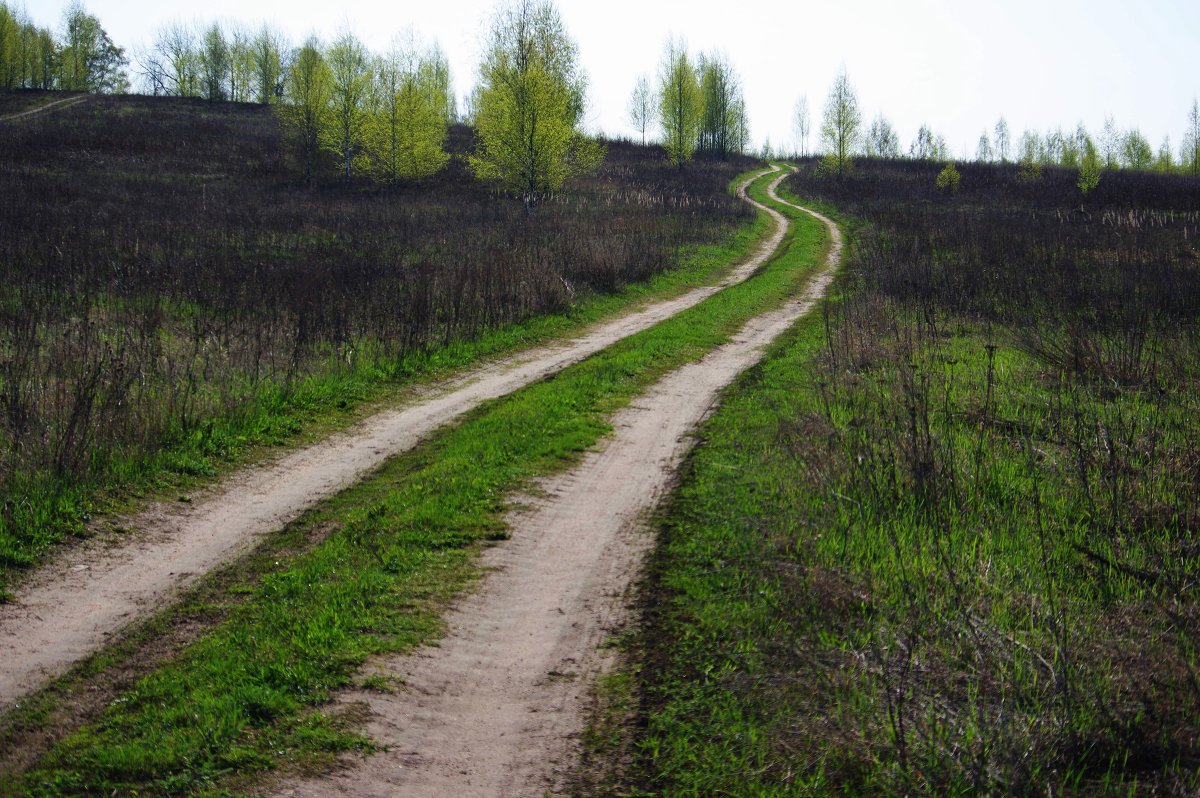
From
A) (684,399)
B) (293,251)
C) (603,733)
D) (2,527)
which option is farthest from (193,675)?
(293,251)

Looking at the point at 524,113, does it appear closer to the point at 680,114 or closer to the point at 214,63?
the point at 680,114

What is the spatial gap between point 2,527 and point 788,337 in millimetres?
11796

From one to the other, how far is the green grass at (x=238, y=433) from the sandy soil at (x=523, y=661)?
10.3 ft

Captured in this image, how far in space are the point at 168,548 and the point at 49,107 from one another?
238 feet

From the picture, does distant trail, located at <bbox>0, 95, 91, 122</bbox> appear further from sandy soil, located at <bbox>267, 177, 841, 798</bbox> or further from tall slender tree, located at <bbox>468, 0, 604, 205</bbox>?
sandy soil, located at <bbox>267, 177, 841, 798</bbox>

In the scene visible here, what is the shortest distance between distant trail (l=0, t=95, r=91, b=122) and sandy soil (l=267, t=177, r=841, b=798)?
66.6 meters

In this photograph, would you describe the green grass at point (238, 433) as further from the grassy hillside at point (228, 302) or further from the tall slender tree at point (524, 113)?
the tall slender tree at point (524, 113)

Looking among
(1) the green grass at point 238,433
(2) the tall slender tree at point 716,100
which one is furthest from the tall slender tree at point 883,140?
(1) the green grass at point 238,433

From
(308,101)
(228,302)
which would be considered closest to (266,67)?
(308,101)

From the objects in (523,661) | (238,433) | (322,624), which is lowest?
Result: (523,661)

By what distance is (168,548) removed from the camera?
624 cm

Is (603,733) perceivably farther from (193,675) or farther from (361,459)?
(361,459)

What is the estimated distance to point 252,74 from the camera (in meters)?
92.4

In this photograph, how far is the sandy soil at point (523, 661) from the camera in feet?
12.1
